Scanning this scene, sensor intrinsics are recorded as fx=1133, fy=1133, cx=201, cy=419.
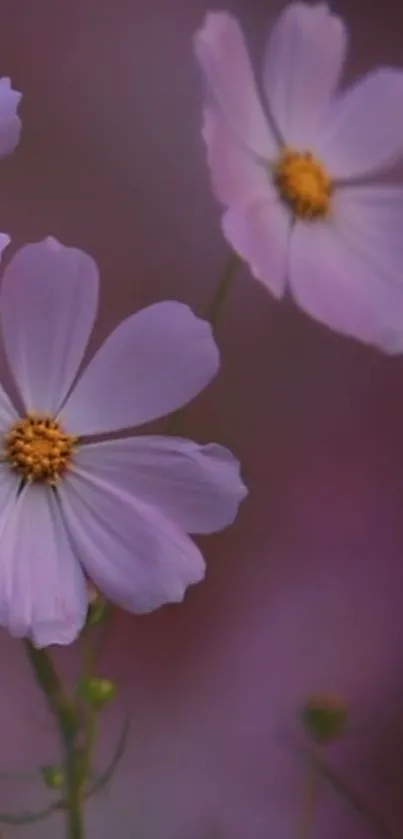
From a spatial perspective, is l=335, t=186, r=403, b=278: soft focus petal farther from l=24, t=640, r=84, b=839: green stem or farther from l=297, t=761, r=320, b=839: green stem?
l=297, t=761, r=320, b=839: green stem

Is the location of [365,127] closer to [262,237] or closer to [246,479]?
[262,237]

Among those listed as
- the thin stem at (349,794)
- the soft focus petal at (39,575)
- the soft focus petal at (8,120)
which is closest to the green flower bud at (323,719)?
the thin stem at (349,794)

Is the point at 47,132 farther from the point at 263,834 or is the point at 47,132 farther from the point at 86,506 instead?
the point at 263,834

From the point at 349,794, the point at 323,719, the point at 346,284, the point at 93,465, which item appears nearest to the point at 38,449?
the point at 93,465

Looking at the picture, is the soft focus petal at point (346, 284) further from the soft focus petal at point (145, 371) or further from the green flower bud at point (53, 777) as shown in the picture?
the green flower bud at point (53, 777)

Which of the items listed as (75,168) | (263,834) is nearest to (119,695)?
(263,834)
